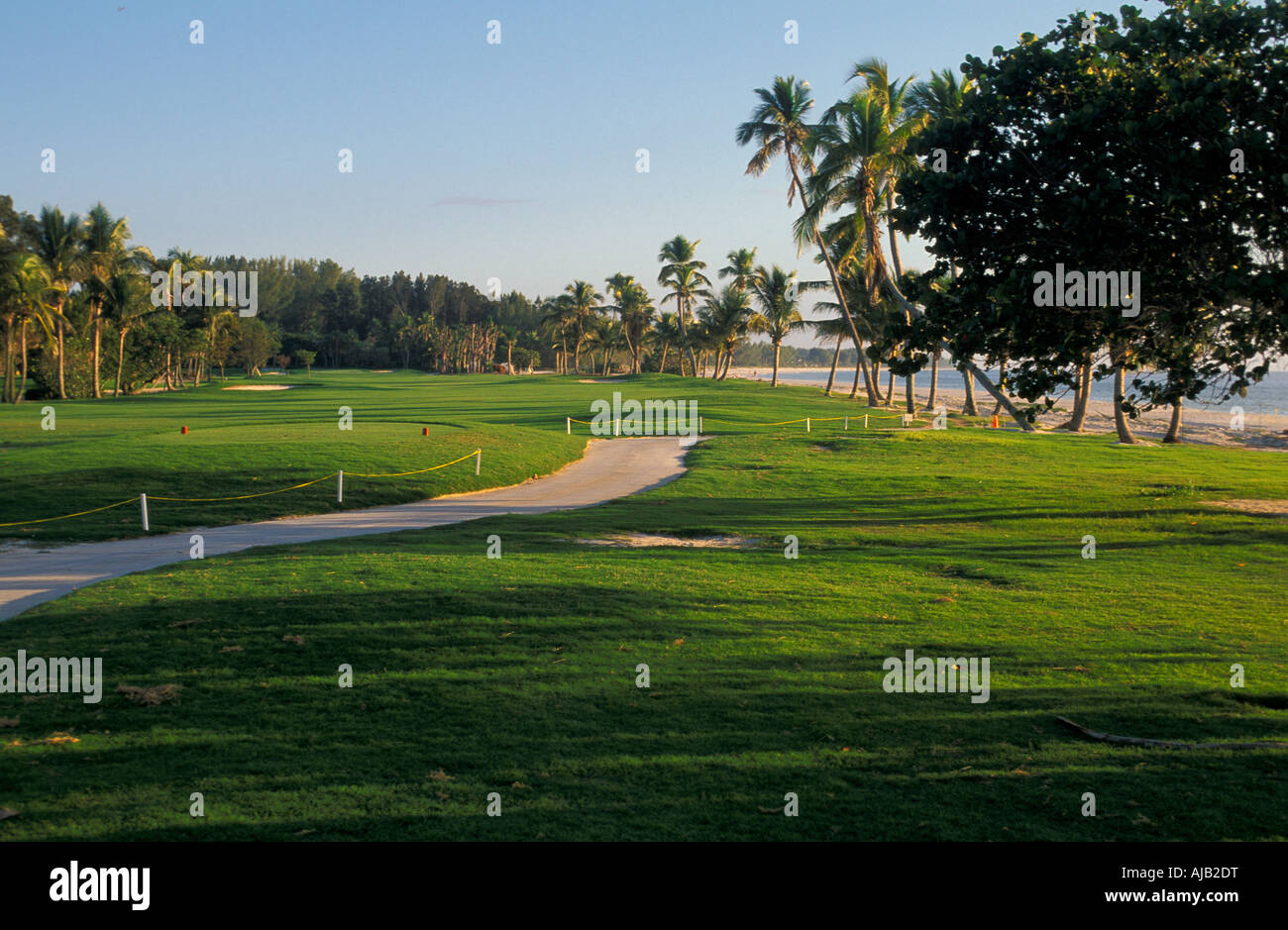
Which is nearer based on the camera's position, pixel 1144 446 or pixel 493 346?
pixel 1144 446

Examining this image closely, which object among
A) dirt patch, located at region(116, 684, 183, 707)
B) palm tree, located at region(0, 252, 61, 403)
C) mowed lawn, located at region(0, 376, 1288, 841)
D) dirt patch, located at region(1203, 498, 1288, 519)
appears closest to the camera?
mowed lawn, located at region(0, 376, 1288, 841)

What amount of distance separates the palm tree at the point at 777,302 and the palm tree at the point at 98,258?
175 ft

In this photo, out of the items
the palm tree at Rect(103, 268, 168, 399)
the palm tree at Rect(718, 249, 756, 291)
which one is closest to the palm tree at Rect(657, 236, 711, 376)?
the palm tree at Rect(718, 249, 756, 291)

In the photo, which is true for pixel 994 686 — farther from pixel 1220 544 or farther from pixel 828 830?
pixel 1220 544

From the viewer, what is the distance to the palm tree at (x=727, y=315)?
93062 millimetres

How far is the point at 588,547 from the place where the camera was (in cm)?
1645

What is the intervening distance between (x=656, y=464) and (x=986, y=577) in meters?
18.7

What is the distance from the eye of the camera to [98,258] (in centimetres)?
6744

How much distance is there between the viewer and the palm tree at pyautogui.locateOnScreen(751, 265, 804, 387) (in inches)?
3388

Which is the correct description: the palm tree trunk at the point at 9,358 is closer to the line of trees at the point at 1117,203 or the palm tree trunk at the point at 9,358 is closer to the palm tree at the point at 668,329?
the line of trees at the point at 1117,203

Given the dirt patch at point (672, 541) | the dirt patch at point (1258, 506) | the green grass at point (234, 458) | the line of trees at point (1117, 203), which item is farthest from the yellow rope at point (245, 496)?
the dirt patch at point (1258, 506)

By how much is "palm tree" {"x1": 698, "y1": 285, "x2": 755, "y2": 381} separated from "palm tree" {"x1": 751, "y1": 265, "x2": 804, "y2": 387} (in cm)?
419

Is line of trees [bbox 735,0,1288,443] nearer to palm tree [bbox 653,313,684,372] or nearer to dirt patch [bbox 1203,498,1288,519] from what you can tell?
dirt patch [bbox 1203,498,1288,519]
